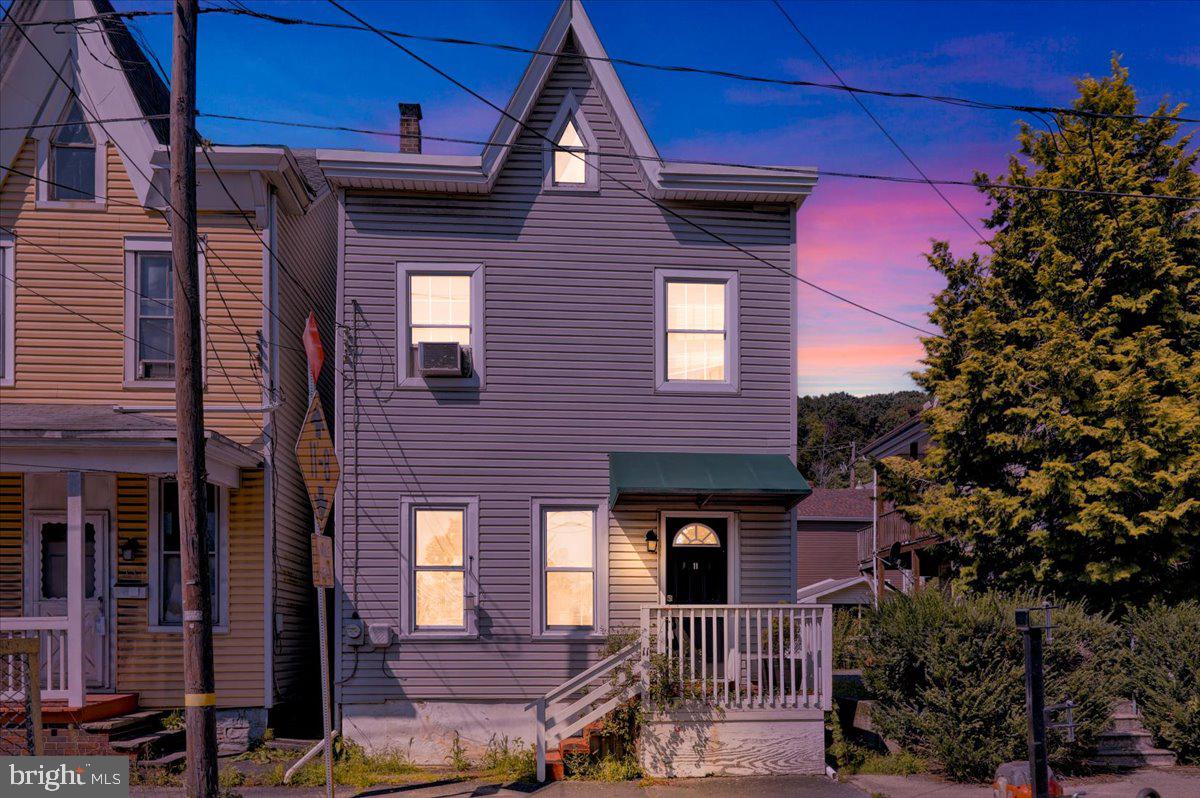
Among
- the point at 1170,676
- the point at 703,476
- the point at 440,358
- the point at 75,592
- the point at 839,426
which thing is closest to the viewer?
the point at 75,592

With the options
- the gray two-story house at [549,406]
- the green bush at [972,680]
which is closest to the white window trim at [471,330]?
the gray two-story house at [549,406]

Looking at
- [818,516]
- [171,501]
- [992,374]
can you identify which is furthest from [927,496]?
[818,516]

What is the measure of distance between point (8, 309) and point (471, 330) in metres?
6.14

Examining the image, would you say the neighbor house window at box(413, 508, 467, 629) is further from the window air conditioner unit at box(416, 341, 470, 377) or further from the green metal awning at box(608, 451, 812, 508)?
the green metal awning at box(608, 451, 812, 508)

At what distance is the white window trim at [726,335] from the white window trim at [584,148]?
5.06ft

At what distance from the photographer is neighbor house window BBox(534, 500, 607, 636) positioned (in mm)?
14258

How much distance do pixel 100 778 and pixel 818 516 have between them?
3574 centimetres

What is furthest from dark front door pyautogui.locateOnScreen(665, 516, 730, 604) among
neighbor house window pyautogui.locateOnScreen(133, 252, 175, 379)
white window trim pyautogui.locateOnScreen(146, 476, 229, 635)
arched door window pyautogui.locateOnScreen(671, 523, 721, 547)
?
neighbor house window pyautogui.locateOnScreen(133, 252, 175, 379)

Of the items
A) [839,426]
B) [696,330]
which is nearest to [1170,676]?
[696,330]

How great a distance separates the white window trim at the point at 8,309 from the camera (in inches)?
560

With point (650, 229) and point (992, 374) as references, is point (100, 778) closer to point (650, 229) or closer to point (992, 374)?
point (650, 229)

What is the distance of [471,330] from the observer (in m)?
14.5

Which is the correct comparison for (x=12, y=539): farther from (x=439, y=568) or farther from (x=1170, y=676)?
(x=1170, y=676)

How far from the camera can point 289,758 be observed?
13141 millimetres
